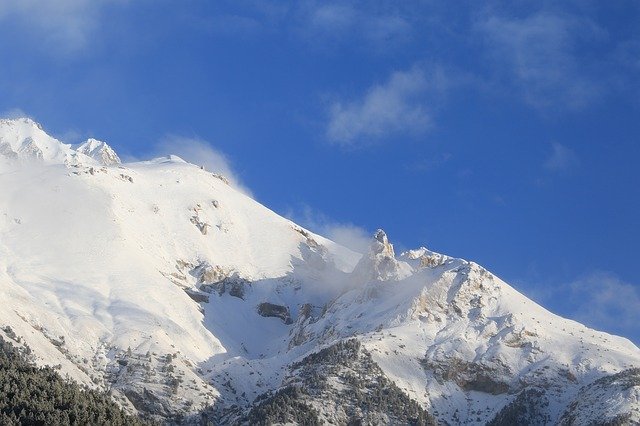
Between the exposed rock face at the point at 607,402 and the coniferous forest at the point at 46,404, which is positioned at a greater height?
the exposed rock face at the point at 607,402

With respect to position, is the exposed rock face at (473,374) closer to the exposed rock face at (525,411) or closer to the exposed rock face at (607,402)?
the exposed rock face at (525,411)

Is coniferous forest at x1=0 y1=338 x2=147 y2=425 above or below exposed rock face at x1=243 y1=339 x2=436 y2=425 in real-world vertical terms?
below

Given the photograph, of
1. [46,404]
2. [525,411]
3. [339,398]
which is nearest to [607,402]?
[525,411]

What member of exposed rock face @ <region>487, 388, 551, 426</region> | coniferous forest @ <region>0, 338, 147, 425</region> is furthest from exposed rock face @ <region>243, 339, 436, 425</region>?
coniferous forest @ <region>0, 338, 147, 425</region>

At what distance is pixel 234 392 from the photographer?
→ 183000 mm

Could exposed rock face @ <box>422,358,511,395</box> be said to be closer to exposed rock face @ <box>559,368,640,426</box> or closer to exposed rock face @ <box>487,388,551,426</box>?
exposed rock face @ <box>487,388,551,426</box>

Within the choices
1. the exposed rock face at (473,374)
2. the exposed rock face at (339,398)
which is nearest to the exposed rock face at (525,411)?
the exposed rock face at (473,374)

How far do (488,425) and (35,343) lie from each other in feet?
285

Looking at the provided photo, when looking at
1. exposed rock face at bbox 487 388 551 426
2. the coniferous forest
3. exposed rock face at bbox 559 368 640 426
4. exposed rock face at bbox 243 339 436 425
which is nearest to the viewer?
the coniferous forest

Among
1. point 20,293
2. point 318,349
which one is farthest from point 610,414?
point 20,293

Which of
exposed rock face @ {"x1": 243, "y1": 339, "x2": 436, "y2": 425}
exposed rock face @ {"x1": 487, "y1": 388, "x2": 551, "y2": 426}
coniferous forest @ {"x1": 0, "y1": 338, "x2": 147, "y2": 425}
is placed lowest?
coniferous forest @ {"x1": 0, "y1": 338, "x2": 147, "y2": 425}

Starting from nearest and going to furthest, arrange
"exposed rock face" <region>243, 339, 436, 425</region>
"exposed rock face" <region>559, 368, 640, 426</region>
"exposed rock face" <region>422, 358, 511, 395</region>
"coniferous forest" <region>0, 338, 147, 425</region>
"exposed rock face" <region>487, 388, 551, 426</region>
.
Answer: "coniferous forest" <region>0, 338, 147, 425</region> < "exposed rock face" <region>559, 368, 640, 426</region> < "exposed rock face" <region>243, 339, 436, 425</region> < "exposed rock face" <region>487, 388, 551, 426</region> < "exposed rock face" <region>422, 358, 511, 395</region>

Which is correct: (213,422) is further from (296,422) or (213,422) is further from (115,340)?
(115,340)

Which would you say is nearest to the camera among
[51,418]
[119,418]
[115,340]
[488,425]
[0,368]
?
[51,418]
